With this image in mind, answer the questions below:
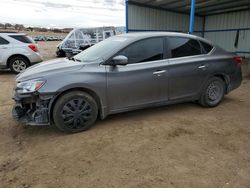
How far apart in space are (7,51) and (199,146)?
8.40 m

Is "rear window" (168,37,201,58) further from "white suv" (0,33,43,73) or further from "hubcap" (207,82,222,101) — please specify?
"white suv" (0,33,43,73)

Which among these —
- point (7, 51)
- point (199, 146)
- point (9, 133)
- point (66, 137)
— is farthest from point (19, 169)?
point (7, 51)

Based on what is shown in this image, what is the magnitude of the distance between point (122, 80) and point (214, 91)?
7.33ft

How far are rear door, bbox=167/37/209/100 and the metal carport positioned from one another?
33.1ft

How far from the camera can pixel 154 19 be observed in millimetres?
15812

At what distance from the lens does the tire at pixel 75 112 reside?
3.52 meters

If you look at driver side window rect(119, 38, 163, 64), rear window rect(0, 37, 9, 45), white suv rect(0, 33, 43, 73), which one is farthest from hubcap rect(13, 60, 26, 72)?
driver side window rect(119, 38, 163, 64)

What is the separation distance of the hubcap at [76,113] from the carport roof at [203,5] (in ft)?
39.3

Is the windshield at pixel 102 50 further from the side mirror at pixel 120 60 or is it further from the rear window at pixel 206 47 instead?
the rear window at pixel 206 47

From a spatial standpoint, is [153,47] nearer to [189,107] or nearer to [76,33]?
[189,107]

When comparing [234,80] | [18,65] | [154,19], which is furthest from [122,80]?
[154,19]

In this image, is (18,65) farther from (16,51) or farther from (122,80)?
(122,80)

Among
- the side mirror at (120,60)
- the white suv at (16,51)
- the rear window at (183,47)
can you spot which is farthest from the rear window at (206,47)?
the white suv at (16,51)

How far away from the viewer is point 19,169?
2.78m
